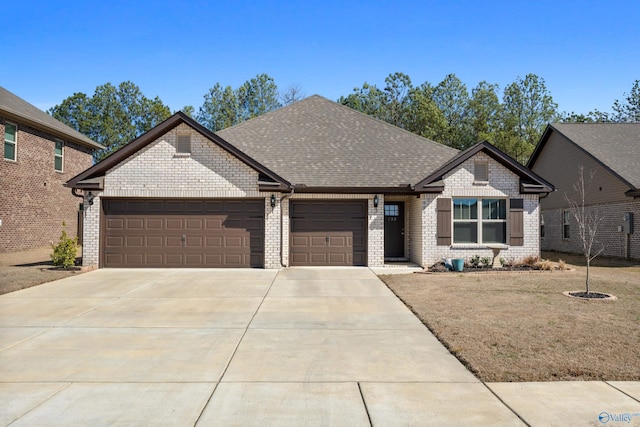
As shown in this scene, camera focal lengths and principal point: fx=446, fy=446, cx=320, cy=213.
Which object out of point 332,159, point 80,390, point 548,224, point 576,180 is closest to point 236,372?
point 80,390

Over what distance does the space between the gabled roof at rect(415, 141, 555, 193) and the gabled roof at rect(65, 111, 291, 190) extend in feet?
16.1

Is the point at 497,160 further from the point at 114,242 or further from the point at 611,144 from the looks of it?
the point at 114,242

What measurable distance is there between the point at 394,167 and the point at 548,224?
43.5ft

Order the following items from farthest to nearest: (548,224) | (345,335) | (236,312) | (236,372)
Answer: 1. (548,224)
2. (236,312)
3. (345,335)
4. (236,372)

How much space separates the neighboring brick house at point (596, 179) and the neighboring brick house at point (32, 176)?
25364 mm

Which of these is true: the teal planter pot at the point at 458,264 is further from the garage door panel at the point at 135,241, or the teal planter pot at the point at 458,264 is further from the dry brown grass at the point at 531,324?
the garage door panel at the point at 135,241

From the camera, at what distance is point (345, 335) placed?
23.0ft

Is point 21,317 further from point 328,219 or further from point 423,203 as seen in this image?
point 423,203

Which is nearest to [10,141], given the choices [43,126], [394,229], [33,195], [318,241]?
[43,126]

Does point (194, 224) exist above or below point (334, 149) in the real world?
below

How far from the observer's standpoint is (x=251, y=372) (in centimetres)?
532

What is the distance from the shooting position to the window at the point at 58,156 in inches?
932

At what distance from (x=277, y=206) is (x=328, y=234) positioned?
2.21 m

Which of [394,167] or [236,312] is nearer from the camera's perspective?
[236,312]
